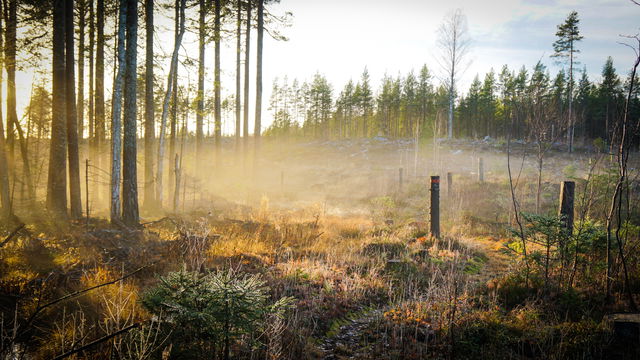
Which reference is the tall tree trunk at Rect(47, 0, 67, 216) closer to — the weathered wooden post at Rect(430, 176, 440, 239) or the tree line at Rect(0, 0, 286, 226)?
the tree line at Rect(0, 0, 286, 226)

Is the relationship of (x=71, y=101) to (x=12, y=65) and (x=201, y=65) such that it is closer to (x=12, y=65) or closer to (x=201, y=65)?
(x=12, y=65)

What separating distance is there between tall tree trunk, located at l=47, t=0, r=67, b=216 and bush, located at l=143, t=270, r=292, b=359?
806 cm

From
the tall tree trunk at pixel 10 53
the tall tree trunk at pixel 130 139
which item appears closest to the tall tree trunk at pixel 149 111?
the tall tree trunk at pixel 130 139

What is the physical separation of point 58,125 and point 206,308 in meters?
9.25

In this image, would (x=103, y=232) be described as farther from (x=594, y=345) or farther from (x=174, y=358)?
(x=594, y=345)

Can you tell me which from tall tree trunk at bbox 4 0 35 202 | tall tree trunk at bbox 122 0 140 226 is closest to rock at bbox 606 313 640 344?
tall tree trunk at bbox 122 0 140 226

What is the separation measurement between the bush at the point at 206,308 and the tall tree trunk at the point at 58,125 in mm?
8062

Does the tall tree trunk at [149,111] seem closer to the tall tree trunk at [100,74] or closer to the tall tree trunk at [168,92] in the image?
the tall tree trunk at [168,92]

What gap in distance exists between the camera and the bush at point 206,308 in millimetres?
2070

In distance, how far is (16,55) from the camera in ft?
30.6

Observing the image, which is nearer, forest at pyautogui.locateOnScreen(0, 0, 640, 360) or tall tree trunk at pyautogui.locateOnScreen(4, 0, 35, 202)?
forest at pyautogui.locateOnScreen(0, 0, 640, 360)

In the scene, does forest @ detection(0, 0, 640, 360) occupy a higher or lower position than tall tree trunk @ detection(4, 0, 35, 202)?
lower

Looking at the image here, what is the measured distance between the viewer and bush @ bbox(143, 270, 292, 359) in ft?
6.79

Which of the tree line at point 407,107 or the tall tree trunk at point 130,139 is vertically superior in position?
the tree line at point 407,107
